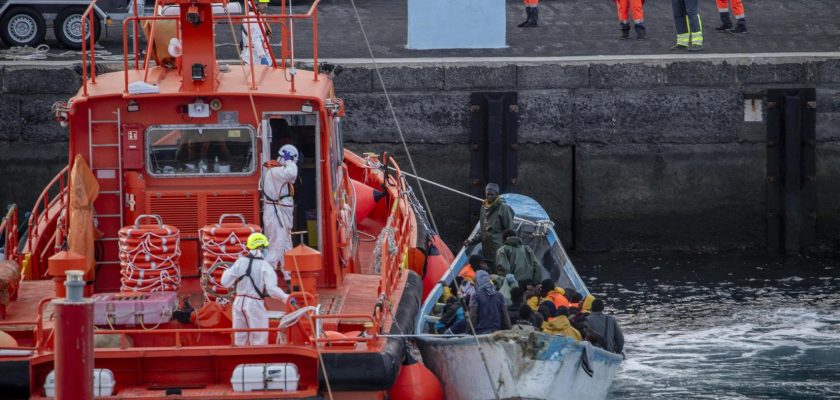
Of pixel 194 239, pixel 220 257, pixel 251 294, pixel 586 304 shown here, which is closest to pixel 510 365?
pixel 251 294

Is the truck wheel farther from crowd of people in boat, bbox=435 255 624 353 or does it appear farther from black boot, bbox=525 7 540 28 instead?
crowd of people in boat, bbox=435 255 624 353

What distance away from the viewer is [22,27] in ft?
68.5

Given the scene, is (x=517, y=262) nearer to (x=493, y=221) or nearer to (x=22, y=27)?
(x=493, y=221)

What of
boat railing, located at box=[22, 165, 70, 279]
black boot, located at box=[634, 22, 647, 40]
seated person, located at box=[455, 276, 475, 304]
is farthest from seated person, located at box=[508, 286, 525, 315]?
black boot, located at box=[634, 22, 647, 40]

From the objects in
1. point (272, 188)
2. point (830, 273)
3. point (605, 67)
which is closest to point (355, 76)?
point (605, 67)

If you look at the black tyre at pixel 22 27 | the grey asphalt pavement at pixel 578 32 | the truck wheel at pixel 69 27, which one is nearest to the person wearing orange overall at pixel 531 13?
the grey asphalt pavement at pixel 578 32

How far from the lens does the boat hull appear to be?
34.9 feet

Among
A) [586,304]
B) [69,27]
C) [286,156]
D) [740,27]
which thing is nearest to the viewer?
[286,156]

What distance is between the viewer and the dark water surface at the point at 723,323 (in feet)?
44.9

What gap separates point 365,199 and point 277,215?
3737 mm

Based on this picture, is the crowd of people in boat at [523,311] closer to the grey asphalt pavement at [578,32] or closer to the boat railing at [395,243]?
the boat railing at [395,243]

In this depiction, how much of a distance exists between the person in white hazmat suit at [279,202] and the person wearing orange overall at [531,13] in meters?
11.6

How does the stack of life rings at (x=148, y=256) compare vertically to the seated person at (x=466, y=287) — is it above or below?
above

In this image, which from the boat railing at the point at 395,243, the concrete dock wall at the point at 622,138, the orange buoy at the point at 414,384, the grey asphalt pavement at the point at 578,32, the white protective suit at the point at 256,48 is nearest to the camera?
the orange buoy at the point at 414,384
